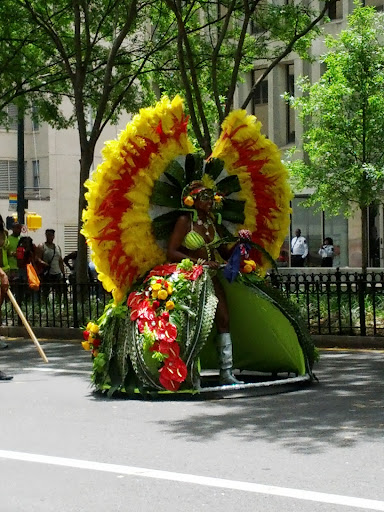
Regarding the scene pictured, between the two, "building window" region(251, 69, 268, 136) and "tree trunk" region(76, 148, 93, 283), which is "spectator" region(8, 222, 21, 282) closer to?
"tree trunk" region(76, 148, 93, 283)

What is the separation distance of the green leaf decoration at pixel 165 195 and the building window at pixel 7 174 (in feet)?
136

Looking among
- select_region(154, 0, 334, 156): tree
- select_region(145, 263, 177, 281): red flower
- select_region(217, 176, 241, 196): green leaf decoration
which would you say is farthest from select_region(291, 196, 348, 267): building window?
select_region(145, 263, 177, 281): red flower

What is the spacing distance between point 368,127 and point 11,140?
26.7 metres

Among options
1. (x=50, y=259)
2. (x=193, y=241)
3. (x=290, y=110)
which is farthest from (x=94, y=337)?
(x=290, y=110)

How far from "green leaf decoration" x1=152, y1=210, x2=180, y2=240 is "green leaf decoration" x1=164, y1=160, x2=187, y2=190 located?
0.87 ft

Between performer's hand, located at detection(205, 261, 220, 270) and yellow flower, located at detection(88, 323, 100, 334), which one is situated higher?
performer's hand, located at detection(205, 261, 220, 270)

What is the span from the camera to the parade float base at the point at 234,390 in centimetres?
1030

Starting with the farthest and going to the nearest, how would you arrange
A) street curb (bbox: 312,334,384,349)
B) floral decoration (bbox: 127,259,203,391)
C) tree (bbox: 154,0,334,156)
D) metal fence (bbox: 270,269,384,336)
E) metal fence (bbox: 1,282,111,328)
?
1. tree (bbox: 154,0,334,156)
2. metal fence (bbox: 1,282,111,328)
3. metal fence (bbox: 270,269,384,336)
4. street curb (bbox: 312,334,384,349)
5. floral decoration (bbox: 127,259,203,391)

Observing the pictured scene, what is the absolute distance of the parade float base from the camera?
10.3 m

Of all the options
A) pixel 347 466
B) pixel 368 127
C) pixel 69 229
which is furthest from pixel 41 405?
pixel 69 229

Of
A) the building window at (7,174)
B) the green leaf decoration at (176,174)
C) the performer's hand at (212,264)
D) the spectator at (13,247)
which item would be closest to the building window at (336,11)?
the building window at (7,174)

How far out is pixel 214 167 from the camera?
11.0m

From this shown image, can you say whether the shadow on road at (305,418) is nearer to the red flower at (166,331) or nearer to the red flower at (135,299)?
the red flower at (166,331)

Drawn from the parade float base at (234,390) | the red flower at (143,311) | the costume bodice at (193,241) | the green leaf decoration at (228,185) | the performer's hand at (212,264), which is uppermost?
the green leaf decoration at (228,185)
